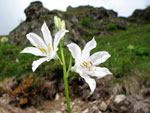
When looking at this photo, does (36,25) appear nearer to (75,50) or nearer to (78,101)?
(78,101)

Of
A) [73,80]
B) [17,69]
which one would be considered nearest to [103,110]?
[73,80]

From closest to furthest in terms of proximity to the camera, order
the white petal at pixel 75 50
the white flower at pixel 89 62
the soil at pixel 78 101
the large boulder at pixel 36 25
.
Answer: the white petal at pixel 75 50, the white flower at pixel 89 62, the soil at pixel 78 101, the large boulder at pixel 36 25

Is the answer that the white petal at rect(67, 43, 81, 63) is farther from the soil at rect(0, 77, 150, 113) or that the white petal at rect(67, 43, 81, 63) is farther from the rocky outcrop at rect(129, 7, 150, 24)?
the rocky outcrop at rect(129, 7, 150, 24)

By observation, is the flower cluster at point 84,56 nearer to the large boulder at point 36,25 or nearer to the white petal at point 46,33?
the white petal at point 46,33

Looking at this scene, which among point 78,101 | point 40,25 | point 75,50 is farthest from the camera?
point 40,25

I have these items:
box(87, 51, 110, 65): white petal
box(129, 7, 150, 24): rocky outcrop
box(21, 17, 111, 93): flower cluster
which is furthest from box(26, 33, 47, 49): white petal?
box(129, 7, 150, 24): rocky outcrop

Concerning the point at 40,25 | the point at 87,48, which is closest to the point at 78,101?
the point at 87,48

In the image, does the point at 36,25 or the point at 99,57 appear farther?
the point at 36,25

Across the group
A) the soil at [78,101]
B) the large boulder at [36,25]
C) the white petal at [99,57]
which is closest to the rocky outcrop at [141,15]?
the large boulder at [36,25]
